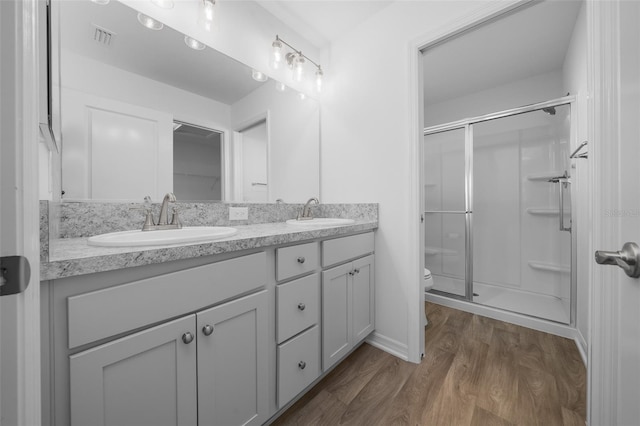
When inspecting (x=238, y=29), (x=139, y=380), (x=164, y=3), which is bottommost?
(x=139, y=380)

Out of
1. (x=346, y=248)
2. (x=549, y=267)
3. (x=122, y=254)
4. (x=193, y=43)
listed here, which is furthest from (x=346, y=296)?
(x=549, y=267)

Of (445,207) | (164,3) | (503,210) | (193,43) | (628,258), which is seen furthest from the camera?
(445,207)

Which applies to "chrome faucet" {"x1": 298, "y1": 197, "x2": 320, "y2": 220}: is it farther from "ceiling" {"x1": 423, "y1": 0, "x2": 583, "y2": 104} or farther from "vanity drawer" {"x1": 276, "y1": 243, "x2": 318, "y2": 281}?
"ceiling" {"x1": 423, "y1": 0, "x2": 583, "y2": 104}

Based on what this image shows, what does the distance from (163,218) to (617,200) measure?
1.54 metres

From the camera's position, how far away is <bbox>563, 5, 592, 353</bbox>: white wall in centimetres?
156

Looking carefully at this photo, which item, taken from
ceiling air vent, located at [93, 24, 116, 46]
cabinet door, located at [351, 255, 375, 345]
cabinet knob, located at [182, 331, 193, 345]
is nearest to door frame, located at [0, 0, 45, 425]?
cabinet knob, located at [182, 331, 193, 345]

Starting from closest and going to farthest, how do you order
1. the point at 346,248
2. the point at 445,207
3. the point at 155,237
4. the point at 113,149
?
the point at 155,237 < the point at 113,149 < the point at 346,248 < the point at 445,207

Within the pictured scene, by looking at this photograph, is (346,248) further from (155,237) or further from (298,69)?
(298,69)

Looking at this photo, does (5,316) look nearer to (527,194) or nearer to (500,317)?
(500,317)

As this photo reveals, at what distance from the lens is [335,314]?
1353 millimetres

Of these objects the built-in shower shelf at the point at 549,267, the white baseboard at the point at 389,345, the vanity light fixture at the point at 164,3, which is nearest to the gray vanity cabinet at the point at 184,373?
the white baseboard at the point at 389,345

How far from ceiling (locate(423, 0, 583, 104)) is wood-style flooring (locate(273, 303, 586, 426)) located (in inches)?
78.0

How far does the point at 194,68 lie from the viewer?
137cm

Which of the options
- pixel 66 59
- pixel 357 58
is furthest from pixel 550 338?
pixel 66 59
